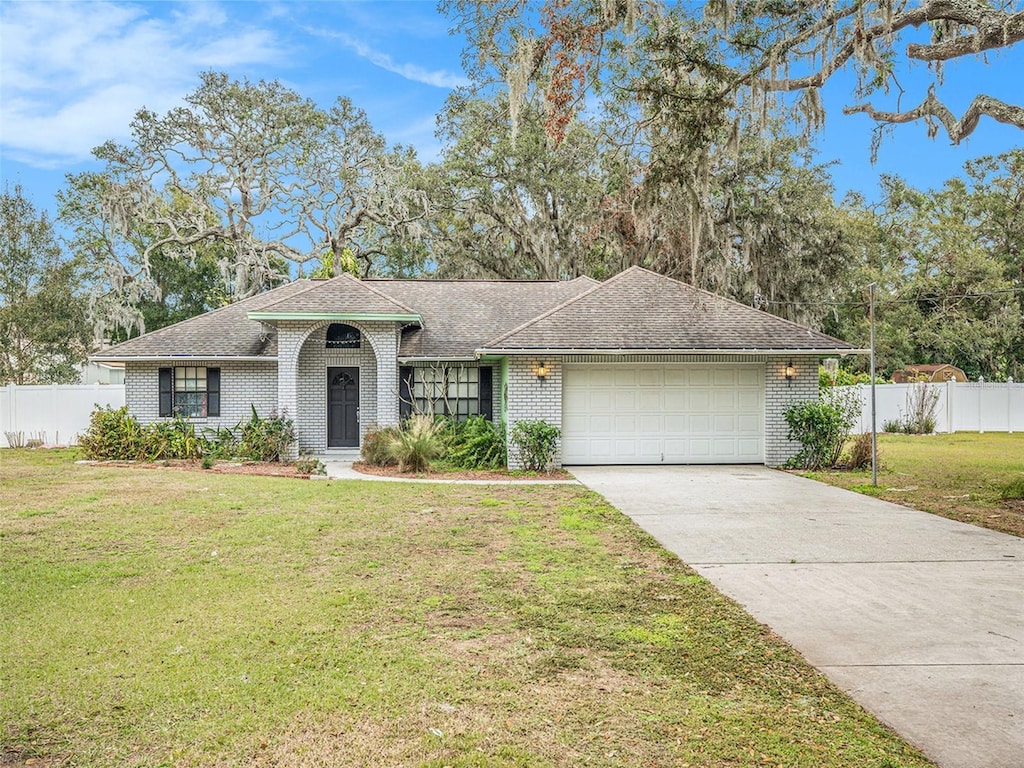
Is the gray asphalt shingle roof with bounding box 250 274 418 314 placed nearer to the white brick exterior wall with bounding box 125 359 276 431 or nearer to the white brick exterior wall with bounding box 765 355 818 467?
the white brick exterior wall with bounding box 125 359 276 431

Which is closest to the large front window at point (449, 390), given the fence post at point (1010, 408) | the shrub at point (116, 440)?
the shrub at point (116, 440)

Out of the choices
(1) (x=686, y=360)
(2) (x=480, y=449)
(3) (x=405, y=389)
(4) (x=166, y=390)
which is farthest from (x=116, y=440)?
(1) (x=686, y=360)

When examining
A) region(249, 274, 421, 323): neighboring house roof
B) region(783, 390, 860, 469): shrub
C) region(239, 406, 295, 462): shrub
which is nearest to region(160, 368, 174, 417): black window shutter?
region(239, 406, 295, 462): shrub

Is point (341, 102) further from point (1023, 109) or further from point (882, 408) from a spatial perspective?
point (1023, 109)

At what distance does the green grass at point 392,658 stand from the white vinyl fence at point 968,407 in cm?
2096

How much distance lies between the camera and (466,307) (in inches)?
780

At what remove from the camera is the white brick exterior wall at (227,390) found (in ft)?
58.1

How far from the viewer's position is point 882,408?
25.7 meters

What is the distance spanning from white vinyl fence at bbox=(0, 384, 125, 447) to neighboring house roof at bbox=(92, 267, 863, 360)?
446 centimetres

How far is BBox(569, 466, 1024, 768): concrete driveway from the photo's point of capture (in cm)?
391

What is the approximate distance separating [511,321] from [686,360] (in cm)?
532

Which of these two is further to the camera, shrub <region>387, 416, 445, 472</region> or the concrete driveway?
shrub <region>387, 416, 445, 472</region>

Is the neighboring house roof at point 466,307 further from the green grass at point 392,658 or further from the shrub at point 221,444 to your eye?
the green grass at point 392,658

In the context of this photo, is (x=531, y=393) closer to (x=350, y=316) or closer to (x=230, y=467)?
(x=350, y=316)
